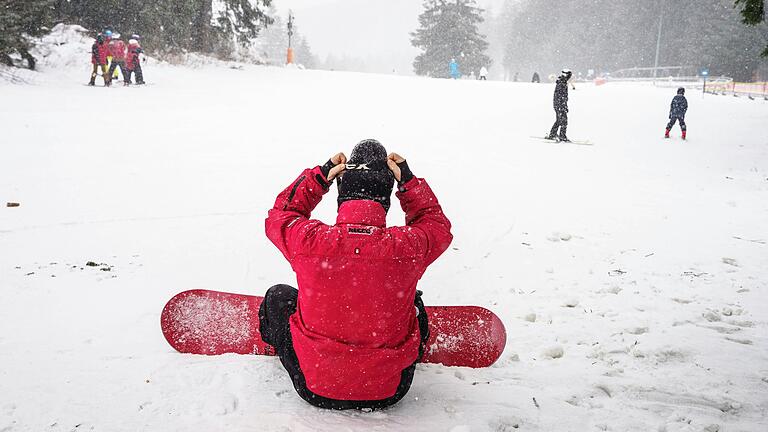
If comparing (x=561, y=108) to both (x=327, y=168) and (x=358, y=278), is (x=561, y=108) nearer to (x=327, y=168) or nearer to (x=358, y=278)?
(x=327, y=168)

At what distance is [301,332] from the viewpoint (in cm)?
266

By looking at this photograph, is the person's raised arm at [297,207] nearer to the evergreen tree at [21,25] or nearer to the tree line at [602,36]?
the evergreen tree at [21,25]

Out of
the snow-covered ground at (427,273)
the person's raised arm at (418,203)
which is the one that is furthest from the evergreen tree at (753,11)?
the person's raised arm at (418,203)

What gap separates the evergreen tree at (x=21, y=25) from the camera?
1380cm

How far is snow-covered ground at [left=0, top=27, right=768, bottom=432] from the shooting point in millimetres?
2992

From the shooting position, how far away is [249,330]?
11.8ft

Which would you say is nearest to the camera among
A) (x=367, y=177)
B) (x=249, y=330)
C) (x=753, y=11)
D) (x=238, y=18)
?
(x=367, y=177)

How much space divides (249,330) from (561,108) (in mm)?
12468

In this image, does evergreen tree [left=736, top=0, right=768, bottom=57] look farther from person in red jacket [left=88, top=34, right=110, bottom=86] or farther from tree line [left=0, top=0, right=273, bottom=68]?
tree line [left=0, top=0, right=273, bottom=68]

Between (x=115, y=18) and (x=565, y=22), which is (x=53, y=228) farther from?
(x=565, y=22)

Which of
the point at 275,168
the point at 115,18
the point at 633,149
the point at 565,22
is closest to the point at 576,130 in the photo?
the point at 633,149

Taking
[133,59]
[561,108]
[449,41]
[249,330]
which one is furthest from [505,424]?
[449,41]

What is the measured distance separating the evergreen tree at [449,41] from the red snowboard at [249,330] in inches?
1972

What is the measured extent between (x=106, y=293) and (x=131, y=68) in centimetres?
1500
